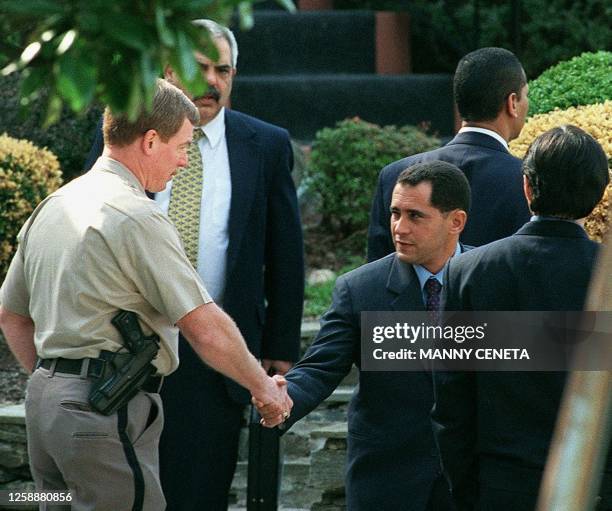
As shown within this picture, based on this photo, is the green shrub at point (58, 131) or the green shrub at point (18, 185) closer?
the green shrub at point (18, 185)

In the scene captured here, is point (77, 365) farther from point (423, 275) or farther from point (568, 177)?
point (568, 177)

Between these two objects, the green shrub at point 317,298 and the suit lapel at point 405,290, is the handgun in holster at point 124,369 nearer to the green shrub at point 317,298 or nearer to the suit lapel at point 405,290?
the suit lapel at point 405,290

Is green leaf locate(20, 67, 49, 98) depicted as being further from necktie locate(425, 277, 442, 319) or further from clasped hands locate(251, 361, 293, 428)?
necktie locate(425, 277, 442, 319)

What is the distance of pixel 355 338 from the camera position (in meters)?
4.62

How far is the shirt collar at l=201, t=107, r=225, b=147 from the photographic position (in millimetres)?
5598

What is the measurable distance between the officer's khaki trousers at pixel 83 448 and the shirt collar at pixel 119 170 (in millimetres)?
646

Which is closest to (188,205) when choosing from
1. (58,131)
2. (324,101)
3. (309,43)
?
(58,131)

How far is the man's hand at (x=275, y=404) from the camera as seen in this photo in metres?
4.44

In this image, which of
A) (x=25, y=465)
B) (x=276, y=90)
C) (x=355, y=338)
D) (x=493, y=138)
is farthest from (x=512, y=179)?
(x=276, y=90)

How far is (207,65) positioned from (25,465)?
2.42m

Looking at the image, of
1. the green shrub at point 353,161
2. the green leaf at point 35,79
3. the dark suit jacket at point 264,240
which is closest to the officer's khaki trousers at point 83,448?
the dark suit jacket at point 264,240

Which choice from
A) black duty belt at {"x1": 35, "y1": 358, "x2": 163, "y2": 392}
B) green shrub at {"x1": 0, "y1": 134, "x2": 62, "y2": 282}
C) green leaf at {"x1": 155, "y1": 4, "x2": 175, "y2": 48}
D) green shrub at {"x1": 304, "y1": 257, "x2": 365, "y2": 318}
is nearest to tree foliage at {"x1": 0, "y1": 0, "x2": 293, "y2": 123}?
green leaf at {"x1": 155, "y1": 4, "x2": 175, "y2": 48}

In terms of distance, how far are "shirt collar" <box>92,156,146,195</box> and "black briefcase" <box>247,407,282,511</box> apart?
3.96 ft

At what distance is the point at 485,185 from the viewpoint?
5.20m
